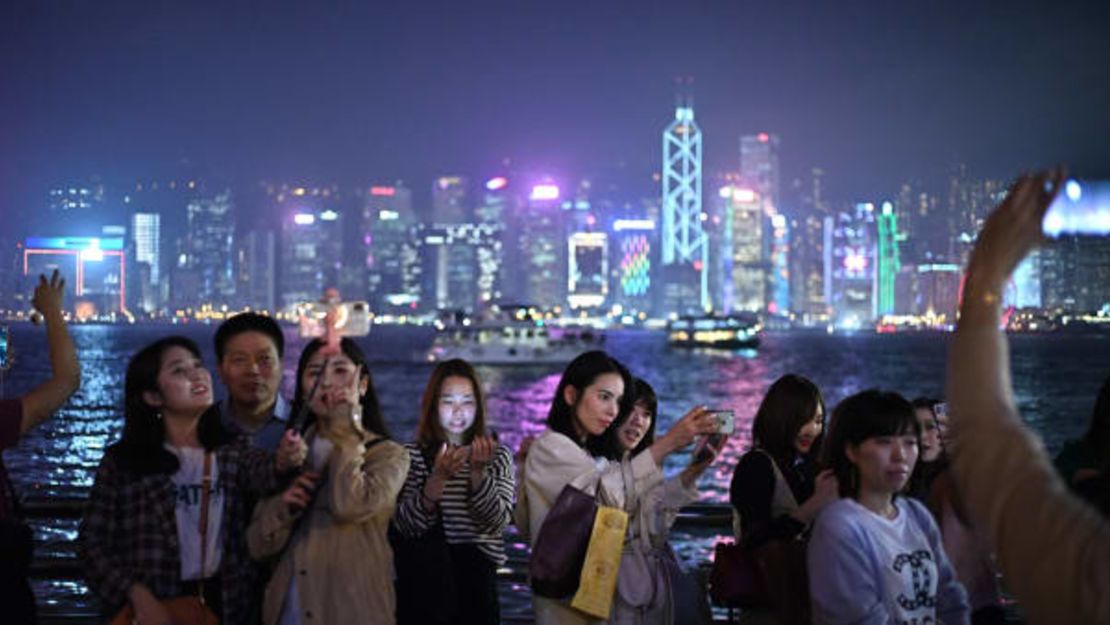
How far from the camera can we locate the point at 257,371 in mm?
4352

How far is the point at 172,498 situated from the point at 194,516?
9cm

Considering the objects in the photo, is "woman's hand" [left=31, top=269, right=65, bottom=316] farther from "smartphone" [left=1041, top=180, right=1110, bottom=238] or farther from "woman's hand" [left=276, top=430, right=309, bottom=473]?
"smartphone" [left=1041, top=180, right=1110, bottom=238]

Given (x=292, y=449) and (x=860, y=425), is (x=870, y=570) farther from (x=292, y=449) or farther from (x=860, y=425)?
(x=292, y=449)

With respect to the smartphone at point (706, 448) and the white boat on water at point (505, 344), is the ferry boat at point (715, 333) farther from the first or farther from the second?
the smartphone at point (706, 448)

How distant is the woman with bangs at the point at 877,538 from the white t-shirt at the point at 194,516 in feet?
6.03

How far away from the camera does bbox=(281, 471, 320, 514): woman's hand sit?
11.6 ft

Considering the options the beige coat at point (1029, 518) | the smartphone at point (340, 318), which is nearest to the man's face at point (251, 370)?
the smartphone at point (340, 318)

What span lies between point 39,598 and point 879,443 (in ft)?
27.1

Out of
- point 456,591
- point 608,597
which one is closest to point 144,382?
point 456,591

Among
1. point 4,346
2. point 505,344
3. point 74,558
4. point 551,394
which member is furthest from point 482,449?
point 505,344

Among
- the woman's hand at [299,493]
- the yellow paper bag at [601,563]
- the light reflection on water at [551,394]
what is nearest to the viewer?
the woman's hand at [299,493]

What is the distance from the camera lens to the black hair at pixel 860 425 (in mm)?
3303

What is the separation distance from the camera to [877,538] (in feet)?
10.4

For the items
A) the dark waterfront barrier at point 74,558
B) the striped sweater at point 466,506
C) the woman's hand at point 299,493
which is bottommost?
the dark waterfront barrier at point 74,558
